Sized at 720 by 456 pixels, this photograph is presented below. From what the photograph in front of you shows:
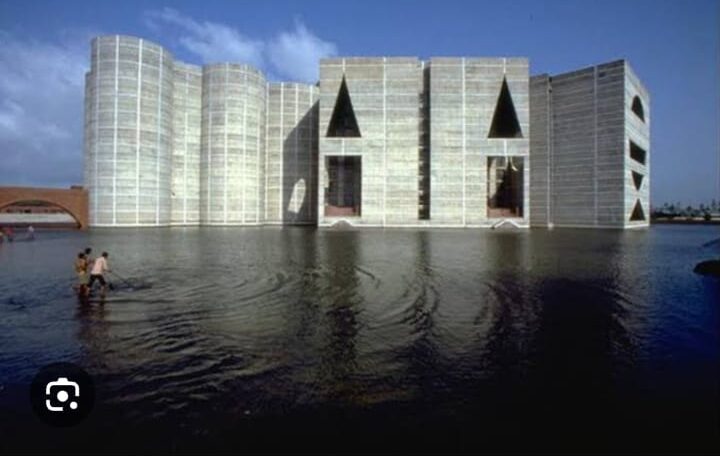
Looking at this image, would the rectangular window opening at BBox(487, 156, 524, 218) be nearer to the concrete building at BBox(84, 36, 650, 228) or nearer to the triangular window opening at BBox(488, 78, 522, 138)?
the concrete building at BBox(84, 36, 650, 228)

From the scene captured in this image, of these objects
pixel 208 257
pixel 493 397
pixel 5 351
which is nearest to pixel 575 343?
pixel 493 397

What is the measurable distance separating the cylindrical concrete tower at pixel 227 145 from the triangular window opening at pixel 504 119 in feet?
124

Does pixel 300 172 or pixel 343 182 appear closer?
pixel 343 182

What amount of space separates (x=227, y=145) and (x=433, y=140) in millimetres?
32569

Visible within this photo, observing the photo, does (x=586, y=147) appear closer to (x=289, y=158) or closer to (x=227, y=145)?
(x=289, y=158)

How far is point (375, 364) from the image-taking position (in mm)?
7027

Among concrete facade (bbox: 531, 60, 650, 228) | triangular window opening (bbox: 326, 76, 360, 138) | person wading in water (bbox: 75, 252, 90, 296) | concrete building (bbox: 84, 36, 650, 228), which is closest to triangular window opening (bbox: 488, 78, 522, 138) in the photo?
concrete building (bbox: 84, 36, 650, 228)

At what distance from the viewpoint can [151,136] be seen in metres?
63.3

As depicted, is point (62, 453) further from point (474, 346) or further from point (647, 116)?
point (647, 116)

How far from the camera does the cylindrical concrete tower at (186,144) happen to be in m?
70.0

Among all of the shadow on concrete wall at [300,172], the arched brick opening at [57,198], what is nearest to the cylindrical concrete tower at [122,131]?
the arched brick opening at [57,198]

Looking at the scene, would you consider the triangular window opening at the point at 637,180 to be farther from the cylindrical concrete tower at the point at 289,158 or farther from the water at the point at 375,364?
the water at the point at 375,364

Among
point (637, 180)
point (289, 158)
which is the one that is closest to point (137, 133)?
point (289, 158)

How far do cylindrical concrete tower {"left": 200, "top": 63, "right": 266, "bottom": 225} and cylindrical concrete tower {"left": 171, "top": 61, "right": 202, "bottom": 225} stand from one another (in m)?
1.06
